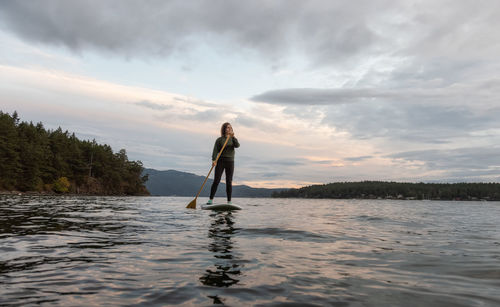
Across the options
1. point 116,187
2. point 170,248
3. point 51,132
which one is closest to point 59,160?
point 51,132

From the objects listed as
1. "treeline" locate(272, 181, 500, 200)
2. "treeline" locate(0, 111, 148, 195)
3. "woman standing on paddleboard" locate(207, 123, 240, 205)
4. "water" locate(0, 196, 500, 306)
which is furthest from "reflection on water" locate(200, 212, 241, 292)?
"treeline" locate(272, 181, 500, 200)

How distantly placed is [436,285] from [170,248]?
13.3ft

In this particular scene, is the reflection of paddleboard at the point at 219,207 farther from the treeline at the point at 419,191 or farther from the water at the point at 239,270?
the treeline at the point at 419,191

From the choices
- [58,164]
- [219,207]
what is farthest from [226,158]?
[58,164]

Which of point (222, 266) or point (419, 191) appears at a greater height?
point (419, 191)

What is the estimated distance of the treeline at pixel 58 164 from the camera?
7988cm

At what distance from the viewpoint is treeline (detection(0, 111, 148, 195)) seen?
79875 millimetres

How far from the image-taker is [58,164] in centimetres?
9662

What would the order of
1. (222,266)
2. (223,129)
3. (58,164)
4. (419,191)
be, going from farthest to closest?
(419,191)
(58,164)
(223,129)
(222,266)

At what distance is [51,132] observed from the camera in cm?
11081

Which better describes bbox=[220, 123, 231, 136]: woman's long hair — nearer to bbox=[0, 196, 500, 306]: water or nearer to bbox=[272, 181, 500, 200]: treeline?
bbox=[0, 196, 500, 306]: water

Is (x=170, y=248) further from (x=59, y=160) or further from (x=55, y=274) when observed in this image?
(x=59, y=160)

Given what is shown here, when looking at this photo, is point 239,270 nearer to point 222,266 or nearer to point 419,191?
point 222,266

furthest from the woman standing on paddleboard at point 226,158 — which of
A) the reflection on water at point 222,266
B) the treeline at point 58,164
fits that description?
the treeline at point 58,164
